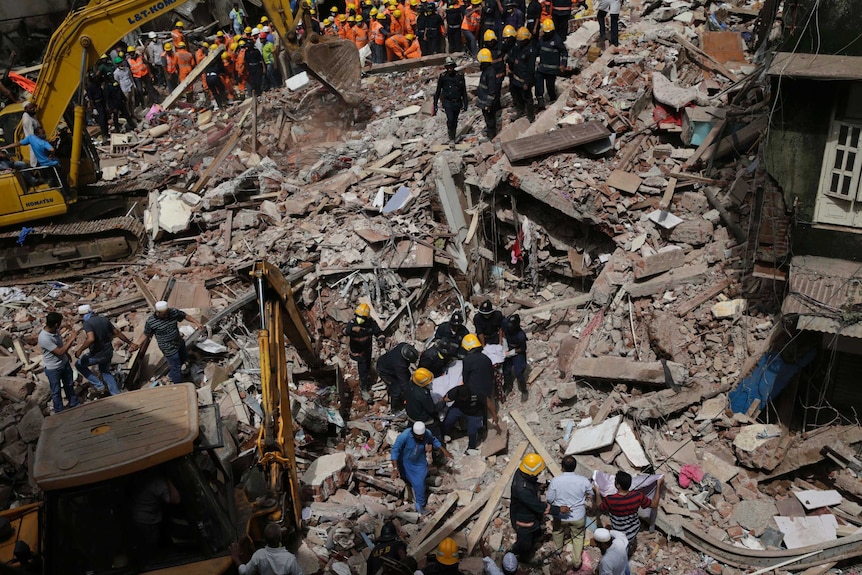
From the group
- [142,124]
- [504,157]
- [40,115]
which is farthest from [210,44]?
[504,157]

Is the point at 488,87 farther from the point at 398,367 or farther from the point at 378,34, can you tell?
the point at 378,34

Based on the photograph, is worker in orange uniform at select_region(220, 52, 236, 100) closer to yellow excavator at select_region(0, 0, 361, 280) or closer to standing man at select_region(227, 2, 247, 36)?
standing man at select_region(227, 2, 247, 36)

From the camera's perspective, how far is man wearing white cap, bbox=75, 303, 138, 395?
9.51 meters

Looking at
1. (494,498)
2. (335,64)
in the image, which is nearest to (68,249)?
(335,64)

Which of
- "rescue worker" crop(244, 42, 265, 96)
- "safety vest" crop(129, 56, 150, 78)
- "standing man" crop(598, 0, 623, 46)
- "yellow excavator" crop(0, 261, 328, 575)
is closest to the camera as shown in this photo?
"yellow excavator" crop(0, 261, 328, 575)

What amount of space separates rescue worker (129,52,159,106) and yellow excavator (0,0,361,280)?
785 centimetres

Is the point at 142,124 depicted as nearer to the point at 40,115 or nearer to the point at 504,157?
the point at 40,115

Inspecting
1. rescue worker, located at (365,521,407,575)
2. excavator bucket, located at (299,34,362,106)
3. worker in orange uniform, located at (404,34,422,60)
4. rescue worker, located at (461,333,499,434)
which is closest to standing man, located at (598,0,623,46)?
excavator bucket, located at (299,34,362,106)

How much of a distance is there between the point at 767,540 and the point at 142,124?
60.1ft

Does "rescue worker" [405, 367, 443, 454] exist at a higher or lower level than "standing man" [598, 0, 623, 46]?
lower

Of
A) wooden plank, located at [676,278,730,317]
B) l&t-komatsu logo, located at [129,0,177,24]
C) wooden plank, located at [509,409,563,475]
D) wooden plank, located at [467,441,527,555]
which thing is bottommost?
wooden plank, located at [467,441,527,555]

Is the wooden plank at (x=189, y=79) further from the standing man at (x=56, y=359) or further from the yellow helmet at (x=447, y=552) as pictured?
the yellow helmet at (x=447, y=552)

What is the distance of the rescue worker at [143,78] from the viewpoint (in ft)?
68.2

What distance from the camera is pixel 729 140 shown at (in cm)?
1159
